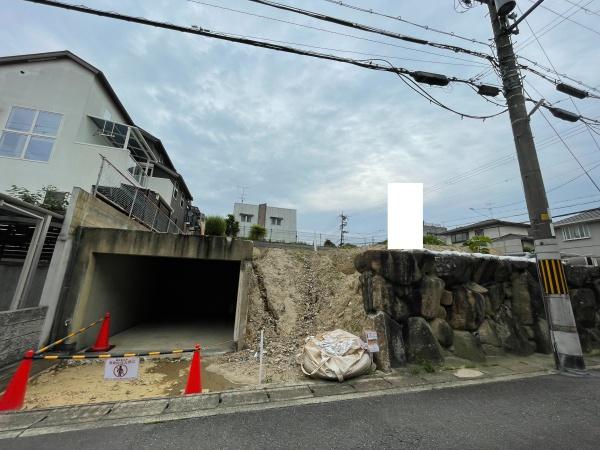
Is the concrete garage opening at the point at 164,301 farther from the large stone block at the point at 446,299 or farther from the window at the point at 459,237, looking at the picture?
the window at the point at 459,237

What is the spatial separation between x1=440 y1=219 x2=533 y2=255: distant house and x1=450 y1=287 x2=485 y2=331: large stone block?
21.6 m

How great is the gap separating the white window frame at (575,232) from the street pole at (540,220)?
2268 centimetres

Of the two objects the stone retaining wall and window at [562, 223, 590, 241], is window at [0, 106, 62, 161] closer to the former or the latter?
the stone retaining wall

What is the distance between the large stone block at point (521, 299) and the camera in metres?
6.64

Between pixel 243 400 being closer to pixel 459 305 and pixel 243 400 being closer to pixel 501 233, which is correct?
pixel 459 305

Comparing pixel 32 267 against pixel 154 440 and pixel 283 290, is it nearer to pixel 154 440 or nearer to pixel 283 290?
pixel 154 440

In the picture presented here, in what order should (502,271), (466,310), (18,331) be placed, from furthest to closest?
1. (502,271)
2. (466,310)
3. (18,331)

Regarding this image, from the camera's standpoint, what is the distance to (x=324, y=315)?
6.67 m

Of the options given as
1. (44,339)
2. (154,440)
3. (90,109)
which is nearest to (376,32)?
(154,440)

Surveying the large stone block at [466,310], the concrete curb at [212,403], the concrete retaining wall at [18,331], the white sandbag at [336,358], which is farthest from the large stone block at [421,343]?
the concrete retaining wall at [18,331]

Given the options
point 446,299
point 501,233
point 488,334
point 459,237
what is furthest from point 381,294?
point 459,237

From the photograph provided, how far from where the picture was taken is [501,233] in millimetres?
28641

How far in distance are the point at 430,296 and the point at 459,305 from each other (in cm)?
98

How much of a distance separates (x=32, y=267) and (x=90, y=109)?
1111 cm
